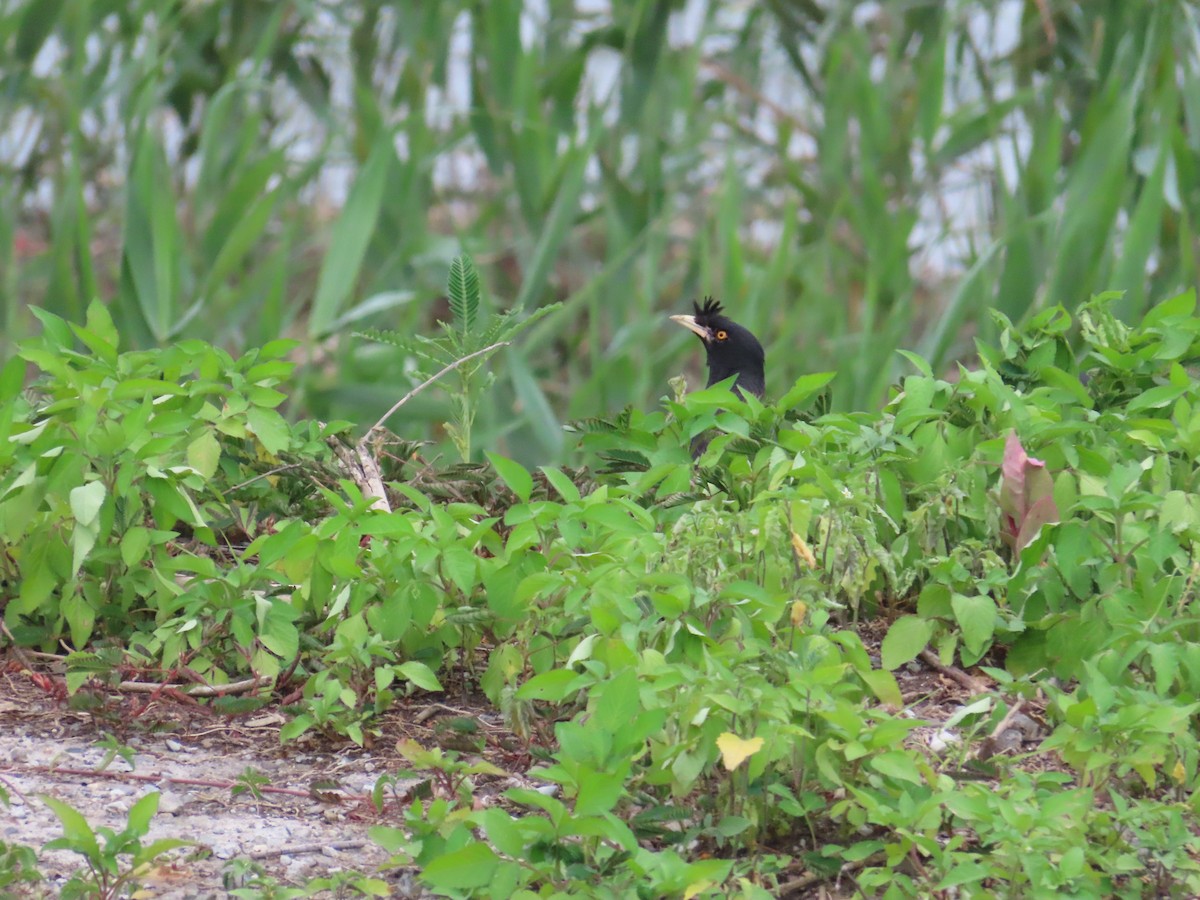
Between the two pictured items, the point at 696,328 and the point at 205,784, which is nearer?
the point at 205,784

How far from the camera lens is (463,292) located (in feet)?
10.0

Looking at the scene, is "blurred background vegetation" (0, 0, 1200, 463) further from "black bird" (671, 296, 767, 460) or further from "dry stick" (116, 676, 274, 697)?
"dry stick" (116, 676, 274, 697)

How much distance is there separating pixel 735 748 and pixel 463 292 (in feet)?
4.77

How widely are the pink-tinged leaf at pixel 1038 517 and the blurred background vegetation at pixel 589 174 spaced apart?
83.5 inches

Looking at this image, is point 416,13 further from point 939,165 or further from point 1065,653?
point 1065,653

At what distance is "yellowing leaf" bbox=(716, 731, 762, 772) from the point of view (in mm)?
1797

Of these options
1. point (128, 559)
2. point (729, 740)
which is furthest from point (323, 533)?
point (729, 740)

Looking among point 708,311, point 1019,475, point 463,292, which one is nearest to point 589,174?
point 708,311

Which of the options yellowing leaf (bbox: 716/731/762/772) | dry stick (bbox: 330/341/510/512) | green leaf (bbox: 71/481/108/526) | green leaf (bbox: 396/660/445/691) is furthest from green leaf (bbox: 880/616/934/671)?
green leaf (bbox: 71/481/108/526)

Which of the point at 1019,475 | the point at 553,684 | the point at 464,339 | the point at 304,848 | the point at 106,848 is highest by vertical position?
the point at 464,339

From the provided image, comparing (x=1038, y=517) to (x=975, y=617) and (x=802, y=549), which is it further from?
(x=802, y=549)

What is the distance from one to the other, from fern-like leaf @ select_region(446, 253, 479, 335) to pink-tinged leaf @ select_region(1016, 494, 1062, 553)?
1.10 m

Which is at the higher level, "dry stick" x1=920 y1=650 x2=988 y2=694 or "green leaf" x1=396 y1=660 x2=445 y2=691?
"green leaf" x1=396 y1=660 x2=445 y2=691

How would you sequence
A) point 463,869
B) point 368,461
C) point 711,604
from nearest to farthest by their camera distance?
point 463,869 → point 711,604 → point 368,461
